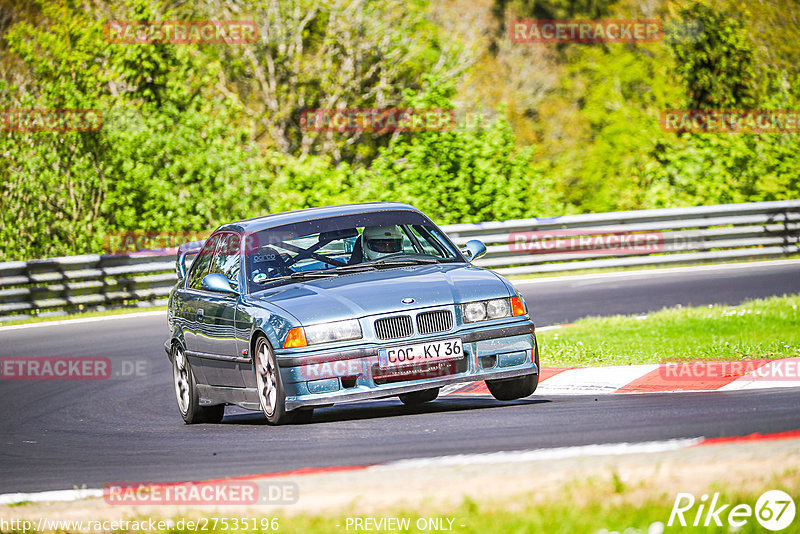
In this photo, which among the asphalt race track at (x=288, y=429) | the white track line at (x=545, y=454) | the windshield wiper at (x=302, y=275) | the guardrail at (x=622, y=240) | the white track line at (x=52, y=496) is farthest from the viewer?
the guardrail at (x=622, y=240)

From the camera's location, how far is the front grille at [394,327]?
7.66 metres

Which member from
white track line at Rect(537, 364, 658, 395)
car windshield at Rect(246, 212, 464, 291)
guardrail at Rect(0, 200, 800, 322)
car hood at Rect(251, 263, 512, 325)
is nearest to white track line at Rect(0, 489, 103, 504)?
car hood at Rect(251, 263, 512, 325)

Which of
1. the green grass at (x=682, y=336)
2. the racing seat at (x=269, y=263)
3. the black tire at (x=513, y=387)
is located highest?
the racing seat at (x=269, y=263)

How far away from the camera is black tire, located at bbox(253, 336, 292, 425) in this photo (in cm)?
777

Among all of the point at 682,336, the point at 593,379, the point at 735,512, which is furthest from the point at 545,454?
the point at 682,336

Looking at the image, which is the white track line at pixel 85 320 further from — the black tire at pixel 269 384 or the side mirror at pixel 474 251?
the black tire at pixel 269 384

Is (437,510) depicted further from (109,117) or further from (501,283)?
(109,117)

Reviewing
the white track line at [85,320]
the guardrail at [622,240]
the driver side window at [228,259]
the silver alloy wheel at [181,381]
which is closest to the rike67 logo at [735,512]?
the driver side window at [228,259]

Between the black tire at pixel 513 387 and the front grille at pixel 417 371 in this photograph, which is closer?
the front grille at pixel 417 371

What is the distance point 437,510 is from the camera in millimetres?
4461

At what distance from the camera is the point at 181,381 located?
9.64 meters

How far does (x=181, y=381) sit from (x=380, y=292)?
251 centimetres

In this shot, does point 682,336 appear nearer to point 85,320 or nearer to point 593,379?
point 593,379

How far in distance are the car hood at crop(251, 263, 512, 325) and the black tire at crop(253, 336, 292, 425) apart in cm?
33
